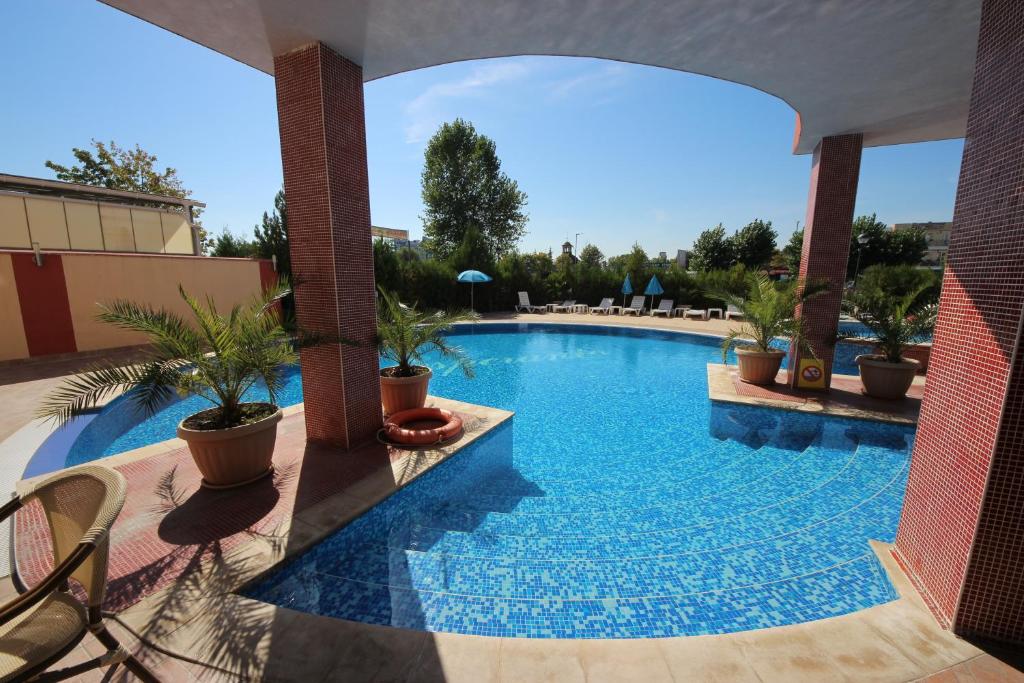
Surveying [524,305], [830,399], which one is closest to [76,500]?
[830,399]

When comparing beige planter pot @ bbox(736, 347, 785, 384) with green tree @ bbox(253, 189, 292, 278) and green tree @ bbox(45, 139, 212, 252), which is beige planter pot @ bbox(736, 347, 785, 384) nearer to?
green tree @ bbox(253, 189, 292, 278)

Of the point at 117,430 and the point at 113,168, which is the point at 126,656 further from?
the point at 113,168

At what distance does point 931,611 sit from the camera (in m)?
2.60

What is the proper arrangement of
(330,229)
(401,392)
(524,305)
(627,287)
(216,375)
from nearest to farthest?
(216,375) < (330,229) < (401,392) < (627,287) < (524,305)

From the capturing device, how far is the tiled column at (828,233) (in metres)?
7.09

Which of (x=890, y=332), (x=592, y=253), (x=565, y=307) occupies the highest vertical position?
(x=592, y=253)

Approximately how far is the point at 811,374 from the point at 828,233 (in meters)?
2.63

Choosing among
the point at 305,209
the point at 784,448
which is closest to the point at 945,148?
the point at 784,448

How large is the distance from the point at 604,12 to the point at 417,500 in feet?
17.1

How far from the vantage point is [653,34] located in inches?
169

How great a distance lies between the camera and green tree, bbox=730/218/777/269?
92.6 ft

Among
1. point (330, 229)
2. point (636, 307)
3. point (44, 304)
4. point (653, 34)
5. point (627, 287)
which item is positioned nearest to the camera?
point (653, 34)

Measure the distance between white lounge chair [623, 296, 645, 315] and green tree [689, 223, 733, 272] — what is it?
41.1ft

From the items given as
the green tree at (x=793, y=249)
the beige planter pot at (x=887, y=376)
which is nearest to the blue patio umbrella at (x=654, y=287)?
the beige planter pot at (x=887, y=376)
